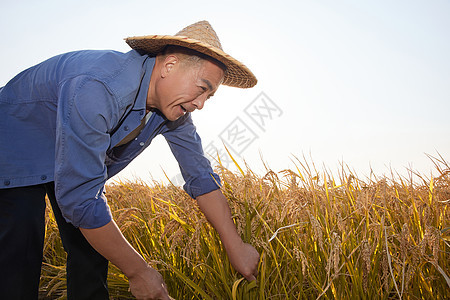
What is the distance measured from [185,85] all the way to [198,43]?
0.19 m

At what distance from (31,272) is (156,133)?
0.97 metres

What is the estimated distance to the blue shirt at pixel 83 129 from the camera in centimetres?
138

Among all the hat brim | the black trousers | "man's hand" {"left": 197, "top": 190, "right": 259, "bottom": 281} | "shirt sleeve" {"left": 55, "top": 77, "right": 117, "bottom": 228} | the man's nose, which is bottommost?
the black trousers

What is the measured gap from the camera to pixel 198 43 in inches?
60.5

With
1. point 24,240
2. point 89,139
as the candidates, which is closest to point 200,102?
point 89,139

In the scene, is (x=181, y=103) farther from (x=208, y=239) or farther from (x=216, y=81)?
(x=208, y=239)

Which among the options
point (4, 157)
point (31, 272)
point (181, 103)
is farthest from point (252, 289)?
point (4, 157)

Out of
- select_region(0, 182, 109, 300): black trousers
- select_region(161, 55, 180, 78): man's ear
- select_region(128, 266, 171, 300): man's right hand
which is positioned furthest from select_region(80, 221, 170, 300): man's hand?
select_region(161, 55, 180, 78): man's ear

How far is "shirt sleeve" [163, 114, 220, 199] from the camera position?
6.67ft

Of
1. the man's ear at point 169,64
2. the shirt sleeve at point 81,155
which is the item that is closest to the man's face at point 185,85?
the man's ear at point 169,64

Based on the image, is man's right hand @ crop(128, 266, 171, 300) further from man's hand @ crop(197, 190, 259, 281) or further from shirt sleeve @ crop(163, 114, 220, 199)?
shirt sleeve @ crop(163, 114, 220, 199)

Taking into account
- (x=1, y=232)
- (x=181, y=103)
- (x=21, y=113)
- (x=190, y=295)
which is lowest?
(x=190, y=295)

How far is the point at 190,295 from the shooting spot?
7.04 feet

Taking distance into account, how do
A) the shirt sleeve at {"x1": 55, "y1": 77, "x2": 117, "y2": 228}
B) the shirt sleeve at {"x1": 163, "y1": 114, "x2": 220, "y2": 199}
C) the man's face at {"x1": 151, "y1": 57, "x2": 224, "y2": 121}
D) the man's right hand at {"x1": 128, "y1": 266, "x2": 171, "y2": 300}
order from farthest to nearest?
1. the shirt sleeve at {"x1": 163, "y1": 114, "x2": 220, "y2": 199}
2. the man's face at {"x1": 151, "y1": 57, "x2": 224, "y2": 121}
3. the man's right hand at {"x1": 128, "y1": 266, "x2": 171, "y2": 300}
4. the shirt sleeve at {"x1": 55, "y1": 77, "x2": 117, "y2": 228}
